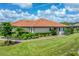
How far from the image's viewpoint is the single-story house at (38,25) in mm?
6207

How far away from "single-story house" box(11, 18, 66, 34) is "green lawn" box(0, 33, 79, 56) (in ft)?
0.31

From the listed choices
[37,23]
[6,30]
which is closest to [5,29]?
[6,30]

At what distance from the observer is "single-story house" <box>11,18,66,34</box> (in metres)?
6.21

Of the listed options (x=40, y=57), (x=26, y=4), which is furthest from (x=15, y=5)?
(x=40, y=57)

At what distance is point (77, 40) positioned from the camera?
6207 mm

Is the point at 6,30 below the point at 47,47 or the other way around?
the other way around

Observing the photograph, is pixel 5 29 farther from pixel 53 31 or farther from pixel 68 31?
pixel 68 31

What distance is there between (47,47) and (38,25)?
235 mm

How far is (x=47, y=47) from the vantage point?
20.4 feet

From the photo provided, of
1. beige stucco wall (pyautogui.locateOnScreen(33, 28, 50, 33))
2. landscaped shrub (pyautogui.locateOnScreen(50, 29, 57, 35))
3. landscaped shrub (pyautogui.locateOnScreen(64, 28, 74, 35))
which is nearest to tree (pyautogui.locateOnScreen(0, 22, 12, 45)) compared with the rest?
beige stucco wall (pyautogui.locateOnScreen(33, 28, 50, 33))

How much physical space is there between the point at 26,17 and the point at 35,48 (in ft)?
1.04

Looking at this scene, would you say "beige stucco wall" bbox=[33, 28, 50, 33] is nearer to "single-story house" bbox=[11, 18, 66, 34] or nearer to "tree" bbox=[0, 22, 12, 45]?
"single-story house" bbox=[11, 18, 66, 34]

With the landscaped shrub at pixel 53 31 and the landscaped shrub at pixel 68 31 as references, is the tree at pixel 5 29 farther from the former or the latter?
the landscaped shrub at pixel 68 31

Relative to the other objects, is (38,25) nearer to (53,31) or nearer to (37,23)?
(37,23)
